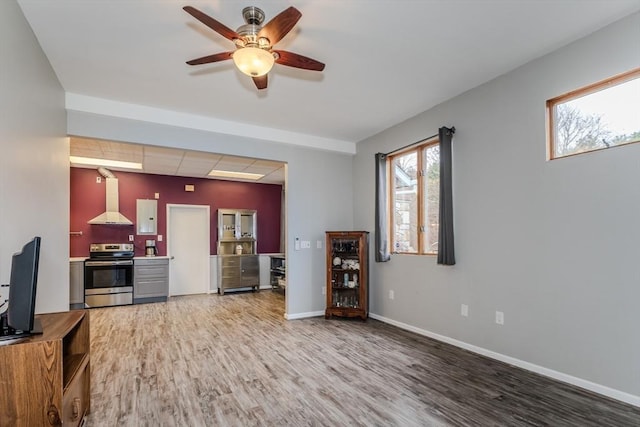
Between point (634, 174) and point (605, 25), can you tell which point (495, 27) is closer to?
point (605, 25)

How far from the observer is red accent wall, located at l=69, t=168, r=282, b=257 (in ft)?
21.2

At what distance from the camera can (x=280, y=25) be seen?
6.78 ft

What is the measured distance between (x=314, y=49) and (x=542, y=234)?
2670 mm

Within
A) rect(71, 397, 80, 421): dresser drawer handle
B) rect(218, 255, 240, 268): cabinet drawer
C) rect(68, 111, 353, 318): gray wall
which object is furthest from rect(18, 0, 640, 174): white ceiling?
rect(218, 255, 240, 268): cabinet drawer

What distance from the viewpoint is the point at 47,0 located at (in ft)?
7.29

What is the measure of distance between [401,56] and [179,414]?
3.49 meters

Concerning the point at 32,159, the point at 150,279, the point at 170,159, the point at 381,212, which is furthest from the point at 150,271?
the point at 381,212

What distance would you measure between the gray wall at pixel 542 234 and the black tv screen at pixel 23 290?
3.70 metres

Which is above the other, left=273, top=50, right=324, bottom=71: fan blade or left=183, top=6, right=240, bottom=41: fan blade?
left=183, top=6, right=240, bottom=41: fan blade

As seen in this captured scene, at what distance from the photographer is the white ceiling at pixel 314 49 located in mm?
2330

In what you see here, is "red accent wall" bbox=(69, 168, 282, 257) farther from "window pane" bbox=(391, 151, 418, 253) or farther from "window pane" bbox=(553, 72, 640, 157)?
"window pane" bbox=(553, 72, 640, 157)

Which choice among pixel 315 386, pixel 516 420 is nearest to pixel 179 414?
pixel 315 386

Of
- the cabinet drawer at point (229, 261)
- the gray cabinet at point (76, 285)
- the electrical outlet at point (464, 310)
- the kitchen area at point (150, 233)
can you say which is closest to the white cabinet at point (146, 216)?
the kitchen area at point (150, 233)

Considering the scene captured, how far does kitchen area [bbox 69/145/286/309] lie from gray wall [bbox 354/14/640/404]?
4.88 meters
